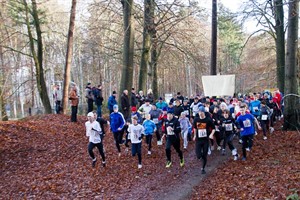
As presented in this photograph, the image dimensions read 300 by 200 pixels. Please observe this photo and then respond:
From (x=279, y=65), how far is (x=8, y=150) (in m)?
16.4

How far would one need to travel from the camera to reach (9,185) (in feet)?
34.5

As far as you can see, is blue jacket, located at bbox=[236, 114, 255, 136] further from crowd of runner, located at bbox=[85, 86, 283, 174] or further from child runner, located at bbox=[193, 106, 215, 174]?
child runner, located at bbox=[193, 106, 215, 174]

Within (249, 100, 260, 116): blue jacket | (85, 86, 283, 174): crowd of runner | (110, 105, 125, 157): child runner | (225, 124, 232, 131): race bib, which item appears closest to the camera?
(85, 86, 283, 174): crowd of runner

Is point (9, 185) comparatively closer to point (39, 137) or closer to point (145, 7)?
point (39, 137)

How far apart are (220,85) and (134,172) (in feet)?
27.2

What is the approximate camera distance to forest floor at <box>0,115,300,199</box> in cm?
874

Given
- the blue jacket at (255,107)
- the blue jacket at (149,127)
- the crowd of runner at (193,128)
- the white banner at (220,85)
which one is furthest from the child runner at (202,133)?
the white banner at (220,85)

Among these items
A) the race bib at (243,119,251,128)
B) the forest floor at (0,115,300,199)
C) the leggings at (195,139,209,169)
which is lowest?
the forest floor at (0,115,300,199)

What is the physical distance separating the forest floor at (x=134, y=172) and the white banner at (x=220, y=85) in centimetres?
316

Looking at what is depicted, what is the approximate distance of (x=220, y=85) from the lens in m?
17.1

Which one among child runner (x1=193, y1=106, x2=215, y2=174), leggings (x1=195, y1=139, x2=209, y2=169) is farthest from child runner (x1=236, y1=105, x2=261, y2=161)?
leggings (x1=195, y1=139, x2=209, y2=169)

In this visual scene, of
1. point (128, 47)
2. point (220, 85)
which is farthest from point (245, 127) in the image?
point (128, 47)

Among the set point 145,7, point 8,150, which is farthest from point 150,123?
point 145,7

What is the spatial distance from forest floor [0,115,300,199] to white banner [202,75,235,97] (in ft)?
10.4
